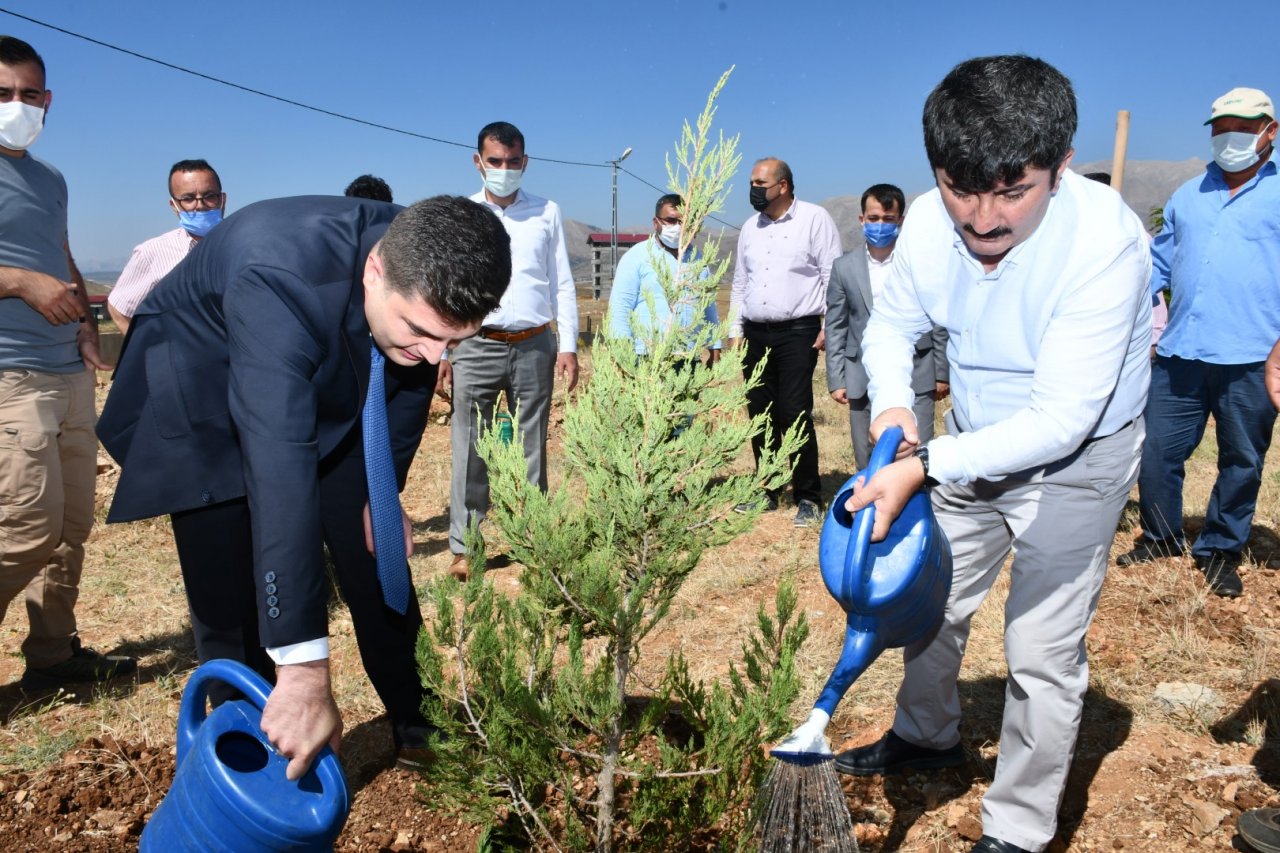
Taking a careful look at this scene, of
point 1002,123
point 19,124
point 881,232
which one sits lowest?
point 881,232

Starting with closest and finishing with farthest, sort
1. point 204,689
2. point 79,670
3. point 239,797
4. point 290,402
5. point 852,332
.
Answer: point 239,797
point 204,689
point 290,402
point 79,670
point 852,332

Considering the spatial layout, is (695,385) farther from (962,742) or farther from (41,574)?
(41,574)

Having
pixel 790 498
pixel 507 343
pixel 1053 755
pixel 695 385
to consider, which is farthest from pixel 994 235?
pixel 790 498

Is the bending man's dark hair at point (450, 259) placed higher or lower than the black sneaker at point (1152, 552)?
higher

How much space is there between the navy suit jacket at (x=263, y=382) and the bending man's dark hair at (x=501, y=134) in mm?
2763

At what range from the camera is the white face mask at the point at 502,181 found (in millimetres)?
5215

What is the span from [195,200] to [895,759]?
442 cm

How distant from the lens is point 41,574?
3.85 m

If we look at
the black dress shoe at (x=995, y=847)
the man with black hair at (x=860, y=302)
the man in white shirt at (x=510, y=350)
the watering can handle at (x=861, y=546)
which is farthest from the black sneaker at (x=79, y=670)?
the man with black hair at (x=860, y=302)

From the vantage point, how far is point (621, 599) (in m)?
2.47

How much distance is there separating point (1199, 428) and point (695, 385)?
3.77 meters

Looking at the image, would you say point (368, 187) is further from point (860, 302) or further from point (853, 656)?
point (853, 656)

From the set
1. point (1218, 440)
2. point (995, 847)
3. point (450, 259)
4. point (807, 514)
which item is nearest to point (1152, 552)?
point (1218, 440)

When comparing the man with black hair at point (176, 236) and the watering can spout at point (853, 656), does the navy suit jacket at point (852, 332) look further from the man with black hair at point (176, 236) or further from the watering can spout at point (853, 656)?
the man with black hair at point (176, 236)
